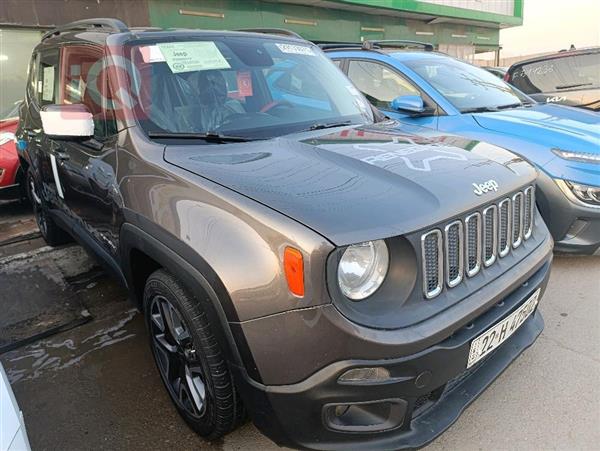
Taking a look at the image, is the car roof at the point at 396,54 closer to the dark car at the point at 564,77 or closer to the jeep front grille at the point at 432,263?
the dark car at the point at 564,77

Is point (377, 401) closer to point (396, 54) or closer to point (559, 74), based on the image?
point (396, 54)

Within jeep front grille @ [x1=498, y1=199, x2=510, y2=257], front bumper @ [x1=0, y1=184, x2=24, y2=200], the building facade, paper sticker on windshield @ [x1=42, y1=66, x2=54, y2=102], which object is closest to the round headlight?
jeep front grille @ [x1=498, y1=199, x2=510, y2=257]

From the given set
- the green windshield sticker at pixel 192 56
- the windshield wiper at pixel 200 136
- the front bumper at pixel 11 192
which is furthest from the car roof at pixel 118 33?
the front bumper at pixel 11 192

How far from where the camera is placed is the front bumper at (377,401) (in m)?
1.58

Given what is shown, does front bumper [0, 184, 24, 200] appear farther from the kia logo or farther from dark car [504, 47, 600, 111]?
dark car [504, 47, 600, 111]

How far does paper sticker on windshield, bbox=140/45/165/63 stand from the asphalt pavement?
173 cm

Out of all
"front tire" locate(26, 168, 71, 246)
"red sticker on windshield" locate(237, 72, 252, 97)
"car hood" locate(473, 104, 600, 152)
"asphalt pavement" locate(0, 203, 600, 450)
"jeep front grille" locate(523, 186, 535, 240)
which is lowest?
"asphalt pavement" locate(0, 203, 600, 450)

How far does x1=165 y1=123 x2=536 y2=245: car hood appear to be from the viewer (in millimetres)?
1615

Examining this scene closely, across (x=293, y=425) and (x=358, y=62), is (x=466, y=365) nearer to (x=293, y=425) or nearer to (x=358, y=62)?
(x=293, y=425)

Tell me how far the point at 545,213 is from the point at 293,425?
110 inches

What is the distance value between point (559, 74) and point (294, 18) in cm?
1062

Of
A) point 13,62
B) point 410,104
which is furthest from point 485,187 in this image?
point 13,62

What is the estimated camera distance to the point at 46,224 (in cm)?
455

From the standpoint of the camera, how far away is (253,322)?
1.61m
